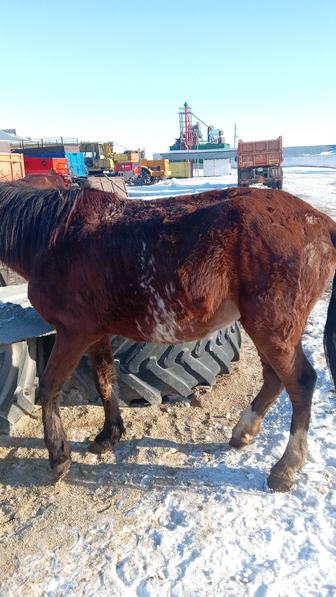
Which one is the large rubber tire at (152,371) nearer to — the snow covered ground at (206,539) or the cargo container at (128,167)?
the snow covered ground at (206,539)

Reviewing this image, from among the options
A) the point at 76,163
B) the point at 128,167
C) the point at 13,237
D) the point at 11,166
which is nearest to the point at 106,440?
the point at 13,237

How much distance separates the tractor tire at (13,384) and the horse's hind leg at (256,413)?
59.1 inches

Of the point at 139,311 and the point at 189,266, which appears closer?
the point at 189,266

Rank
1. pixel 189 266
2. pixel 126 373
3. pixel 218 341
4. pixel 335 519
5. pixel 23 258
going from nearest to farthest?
pixel 335 519 → pixel 189 266 → pixel 23 258 → pixel 126 373 → pixel 218 341

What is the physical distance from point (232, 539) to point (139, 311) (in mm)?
1341

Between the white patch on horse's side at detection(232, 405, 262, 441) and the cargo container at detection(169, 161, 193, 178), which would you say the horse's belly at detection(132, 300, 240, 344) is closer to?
the white patch on horse's side at detection(232, 405, 262, 441)

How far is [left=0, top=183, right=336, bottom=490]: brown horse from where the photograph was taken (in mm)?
2646

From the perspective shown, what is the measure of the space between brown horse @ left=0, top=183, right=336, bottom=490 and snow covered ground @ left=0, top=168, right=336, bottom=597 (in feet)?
0.67

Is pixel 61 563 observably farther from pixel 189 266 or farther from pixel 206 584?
pixel 189 266

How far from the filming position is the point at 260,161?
2506cm

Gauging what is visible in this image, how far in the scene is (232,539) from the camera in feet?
7.77

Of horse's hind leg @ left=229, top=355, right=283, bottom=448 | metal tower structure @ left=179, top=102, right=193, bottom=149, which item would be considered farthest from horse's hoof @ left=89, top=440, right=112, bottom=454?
metal tower structure @ left=179, top=102, right=193, bottom=149

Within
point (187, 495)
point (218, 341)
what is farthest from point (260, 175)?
point (187, 495)

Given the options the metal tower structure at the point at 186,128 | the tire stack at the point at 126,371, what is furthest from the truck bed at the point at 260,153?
the metal tower structure at the point at 186,128
